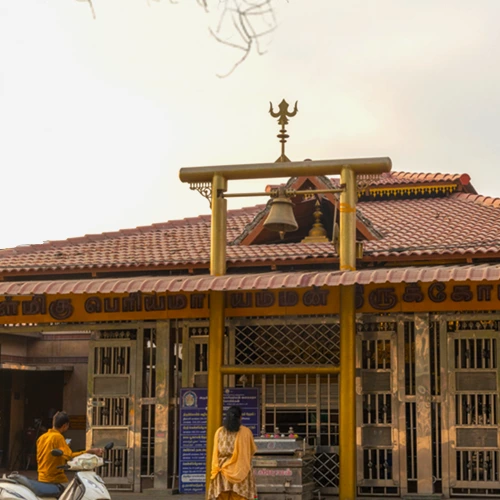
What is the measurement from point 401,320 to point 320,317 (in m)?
1.08

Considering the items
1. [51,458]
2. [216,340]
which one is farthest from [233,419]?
[51,458]

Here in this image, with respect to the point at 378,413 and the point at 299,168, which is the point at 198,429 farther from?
the point at 299,168

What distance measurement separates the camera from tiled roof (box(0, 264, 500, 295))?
387 inches

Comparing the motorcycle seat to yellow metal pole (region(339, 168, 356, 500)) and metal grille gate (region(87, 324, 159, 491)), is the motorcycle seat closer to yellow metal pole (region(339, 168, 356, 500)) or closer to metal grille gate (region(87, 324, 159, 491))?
yellow metal pole (region(339, 168, 356, 500))

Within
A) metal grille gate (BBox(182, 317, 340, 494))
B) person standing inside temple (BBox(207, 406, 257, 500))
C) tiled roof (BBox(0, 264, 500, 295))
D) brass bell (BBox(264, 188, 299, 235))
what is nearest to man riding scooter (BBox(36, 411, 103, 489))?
person standing inside temple (BBox(207, 406, 257, 500))

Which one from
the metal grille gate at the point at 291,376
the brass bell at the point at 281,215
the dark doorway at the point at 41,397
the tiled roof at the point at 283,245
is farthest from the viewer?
the dark doorway at the point at 41,397

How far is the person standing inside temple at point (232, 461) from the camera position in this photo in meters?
9.66

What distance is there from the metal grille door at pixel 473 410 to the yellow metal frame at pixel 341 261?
7.23 feet

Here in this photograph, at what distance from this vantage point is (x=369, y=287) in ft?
37.9

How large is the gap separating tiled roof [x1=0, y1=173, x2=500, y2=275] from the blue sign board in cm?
198

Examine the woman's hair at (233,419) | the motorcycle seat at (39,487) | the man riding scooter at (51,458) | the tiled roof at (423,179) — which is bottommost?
the motorcycle seat at (39,487)

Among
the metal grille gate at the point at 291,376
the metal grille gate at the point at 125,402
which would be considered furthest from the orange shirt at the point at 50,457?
the metal grille gate at the point at 291,376

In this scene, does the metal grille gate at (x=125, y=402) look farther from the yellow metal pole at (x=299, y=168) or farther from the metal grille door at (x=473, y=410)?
the metal grille door at (x=473, y=410)

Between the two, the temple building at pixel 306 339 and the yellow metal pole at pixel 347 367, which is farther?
the temple building at pixel 306 339
